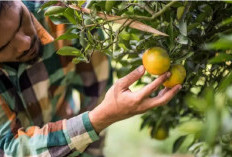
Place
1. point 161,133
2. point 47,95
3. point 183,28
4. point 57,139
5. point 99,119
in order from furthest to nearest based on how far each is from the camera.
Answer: point 47,95, point 161,133, point 57,139, point 99,119, point 183,28

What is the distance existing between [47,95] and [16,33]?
546 mm

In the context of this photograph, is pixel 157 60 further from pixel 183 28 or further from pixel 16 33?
pixel 16 33

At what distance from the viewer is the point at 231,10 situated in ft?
2.91

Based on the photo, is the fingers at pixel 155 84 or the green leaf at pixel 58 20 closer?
the fingers at pixel 155 84

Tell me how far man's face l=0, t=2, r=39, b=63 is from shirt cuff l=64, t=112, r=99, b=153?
300 mm

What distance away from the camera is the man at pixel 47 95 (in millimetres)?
964

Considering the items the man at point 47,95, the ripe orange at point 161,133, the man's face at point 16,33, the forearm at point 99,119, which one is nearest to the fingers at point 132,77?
the man at point 47,95

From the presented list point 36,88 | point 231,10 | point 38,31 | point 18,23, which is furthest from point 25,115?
point 231,10

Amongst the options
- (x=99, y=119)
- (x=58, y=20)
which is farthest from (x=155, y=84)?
(x=58, y=20)

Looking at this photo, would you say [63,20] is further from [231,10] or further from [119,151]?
[119,151]

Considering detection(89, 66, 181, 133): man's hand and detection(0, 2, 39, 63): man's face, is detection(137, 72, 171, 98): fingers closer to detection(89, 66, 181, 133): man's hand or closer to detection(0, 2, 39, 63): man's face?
detection(89, 66, 181, 133): man's hand

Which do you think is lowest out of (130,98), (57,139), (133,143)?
(133,143)

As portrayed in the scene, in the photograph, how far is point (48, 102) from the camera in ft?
5.56

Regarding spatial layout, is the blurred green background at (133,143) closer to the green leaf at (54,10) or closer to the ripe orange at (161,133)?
the ripe orange at (161,133)
